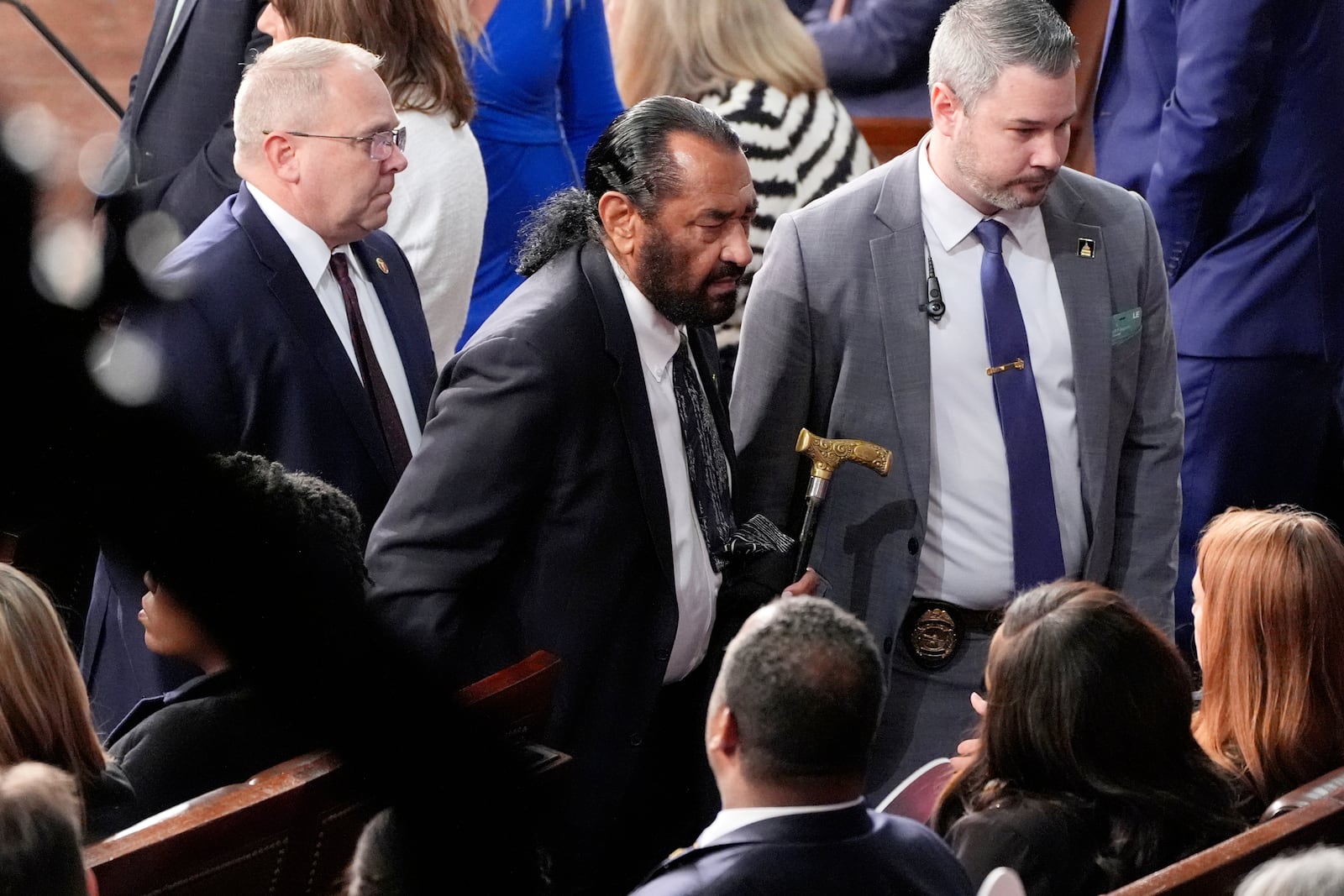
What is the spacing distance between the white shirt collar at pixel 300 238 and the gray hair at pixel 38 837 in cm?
148

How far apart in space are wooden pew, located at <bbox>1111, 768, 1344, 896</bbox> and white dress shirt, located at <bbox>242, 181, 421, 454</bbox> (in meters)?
1.58

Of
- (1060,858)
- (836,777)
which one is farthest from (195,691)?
(1060,858)

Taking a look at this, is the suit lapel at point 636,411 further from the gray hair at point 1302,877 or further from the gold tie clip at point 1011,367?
the gray hair at point 1302,877

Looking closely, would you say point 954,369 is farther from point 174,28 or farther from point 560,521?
point 174,28

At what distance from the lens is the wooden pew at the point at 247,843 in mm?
1706

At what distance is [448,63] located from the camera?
353 centimetres

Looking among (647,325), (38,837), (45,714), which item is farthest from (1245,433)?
(38,837)

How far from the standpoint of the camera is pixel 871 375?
3.05 metres

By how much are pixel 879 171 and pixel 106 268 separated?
264 cm

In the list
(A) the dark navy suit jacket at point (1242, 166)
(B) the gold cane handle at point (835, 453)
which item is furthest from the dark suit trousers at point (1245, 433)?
(B) the gold cane handle at point (835, 453)

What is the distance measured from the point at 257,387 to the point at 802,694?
4.12ft

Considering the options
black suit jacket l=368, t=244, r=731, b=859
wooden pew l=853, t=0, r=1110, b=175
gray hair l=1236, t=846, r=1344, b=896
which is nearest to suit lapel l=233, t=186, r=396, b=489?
black suit jacket l=368, t=244, r=731, b=859

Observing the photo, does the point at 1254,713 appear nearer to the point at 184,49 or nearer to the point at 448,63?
the point at 448,63

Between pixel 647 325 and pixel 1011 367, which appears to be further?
pixel 1011 367
